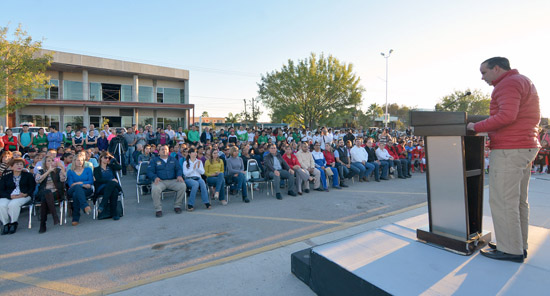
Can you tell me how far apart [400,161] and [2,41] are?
18.9 meters

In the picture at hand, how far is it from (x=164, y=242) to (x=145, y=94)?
88.7 ft

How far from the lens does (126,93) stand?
26.9 m

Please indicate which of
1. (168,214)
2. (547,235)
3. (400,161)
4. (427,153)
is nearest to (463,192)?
(427,153)

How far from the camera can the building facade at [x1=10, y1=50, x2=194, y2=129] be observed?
23.2m

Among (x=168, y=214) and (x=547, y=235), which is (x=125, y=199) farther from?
(x=547, y=235)

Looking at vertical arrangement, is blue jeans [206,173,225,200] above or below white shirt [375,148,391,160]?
below

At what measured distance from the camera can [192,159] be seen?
22.6ft

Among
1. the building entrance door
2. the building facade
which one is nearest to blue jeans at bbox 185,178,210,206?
the building facade

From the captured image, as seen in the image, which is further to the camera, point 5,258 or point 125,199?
point 125,199

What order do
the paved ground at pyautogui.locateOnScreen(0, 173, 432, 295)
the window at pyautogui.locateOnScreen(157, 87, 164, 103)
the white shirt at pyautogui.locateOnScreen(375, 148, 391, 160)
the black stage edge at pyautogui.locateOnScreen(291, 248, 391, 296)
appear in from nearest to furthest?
the black stage edge at pyautogui.locateOnScreen(291, 248, 391, 296), the paved ground at pyautogui.locateOnScreen(0, 173, 432, 295), the white shirt at pyautogui.locateOnScreen(375, 148, 391, 160), the window at pyautogui.locateOnScreen(157, 87, 164, 103)

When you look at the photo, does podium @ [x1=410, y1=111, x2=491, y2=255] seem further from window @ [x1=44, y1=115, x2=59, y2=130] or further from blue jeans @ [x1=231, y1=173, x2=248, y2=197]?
window @ [x1=44, y1=115, x2=59, y2=130]

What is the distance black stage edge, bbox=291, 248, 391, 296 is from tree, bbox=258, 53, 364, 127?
2794cm

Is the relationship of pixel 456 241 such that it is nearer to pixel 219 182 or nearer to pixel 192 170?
pixel 219 182

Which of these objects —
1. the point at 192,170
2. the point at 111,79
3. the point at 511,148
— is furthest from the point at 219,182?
A: the point at 111,79
